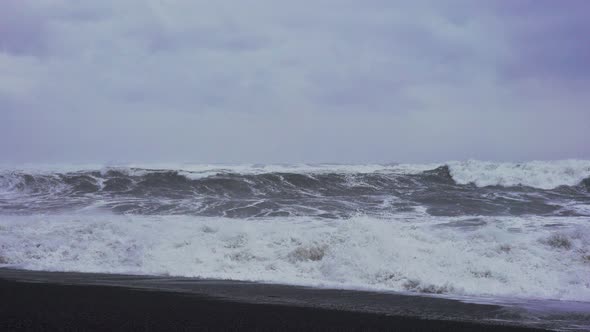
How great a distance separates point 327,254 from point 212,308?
149 inches

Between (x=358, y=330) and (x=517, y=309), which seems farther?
(x=517, y=309)

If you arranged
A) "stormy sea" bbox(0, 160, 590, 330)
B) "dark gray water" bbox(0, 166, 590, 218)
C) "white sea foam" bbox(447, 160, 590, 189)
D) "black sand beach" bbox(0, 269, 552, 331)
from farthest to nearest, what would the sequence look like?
"white sea foam" bbox(447, 160, 590, 189) → "dark gray water" bbox(0, 166, 590, 218) → "stormy sea" bbox(0, 160, 590, 330) → "black sand beach" bbox(0, 269, 552, 331)

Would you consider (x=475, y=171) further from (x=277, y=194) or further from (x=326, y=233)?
(x=326, y=233)

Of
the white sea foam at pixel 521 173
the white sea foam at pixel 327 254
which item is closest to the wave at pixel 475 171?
the white sea foam at pixel 521 173

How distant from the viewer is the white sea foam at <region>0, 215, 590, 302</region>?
25.4 feet

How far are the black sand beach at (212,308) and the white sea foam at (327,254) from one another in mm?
1189

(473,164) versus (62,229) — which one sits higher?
(473,164)

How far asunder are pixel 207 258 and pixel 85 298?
3504 millimetres

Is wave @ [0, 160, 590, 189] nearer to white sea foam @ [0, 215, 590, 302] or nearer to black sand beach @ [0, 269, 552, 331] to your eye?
white sea foam @ [0, 215, 590, 302]

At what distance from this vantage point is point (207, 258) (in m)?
9.22

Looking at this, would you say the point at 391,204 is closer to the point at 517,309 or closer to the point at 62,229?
the point at 62,229

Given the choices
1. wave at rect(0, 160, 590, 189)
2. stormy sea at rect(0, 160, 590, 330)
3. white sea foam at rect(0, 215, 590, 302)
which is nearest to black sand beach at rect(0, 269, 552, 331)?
stormy sea at rect(0, 160, 590, 330)

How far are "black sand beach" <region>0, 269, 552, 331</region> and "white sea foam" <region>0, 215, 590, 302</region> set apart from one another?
119 centimetres

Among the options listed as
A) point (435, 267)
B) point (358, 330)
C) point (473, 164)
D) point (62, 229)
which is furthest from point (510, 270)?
point (473, 164)
